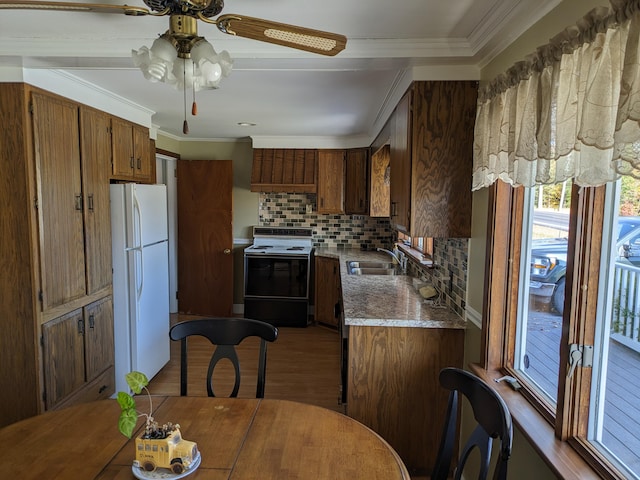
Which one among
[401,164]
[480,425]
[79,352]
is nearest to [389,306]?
[401,164]

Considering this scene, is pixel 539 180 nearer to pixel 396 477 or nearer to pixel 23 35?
pixel 396 477

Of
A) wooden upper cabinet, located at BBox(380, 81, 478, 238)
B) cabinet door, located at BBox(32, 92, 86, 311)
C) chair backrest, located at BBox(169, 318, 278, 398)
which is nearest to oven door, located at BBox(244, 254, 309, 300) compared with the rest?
cabinet door, located at BBox(32, 92, 86, 311)

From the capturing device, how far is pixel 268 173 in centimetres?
476

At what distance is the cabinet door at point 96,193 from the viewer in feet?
8.73

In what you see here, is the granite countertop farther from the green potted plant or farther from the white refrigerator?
the white refrigerator

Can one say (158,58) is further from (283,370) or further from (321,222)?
(321,222)

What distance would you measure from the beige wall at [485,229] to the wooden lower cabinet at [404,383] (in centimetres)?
16

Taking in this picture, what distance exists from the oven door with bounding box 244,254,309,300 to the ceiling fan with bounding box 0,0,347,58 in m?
3.45

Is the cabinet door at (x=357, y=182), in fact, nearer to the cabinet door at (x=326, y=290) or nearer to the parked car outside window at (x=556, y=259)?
the cabinet door at (x=326, y=290)

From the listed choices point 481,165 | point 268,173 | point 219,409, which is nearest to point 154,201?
point 268,173

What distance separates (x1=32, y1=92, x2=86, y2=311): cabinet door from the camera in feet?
7.44

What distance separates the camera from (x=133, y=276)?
299 cm

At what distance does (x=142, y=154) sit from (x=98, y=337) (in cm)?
155

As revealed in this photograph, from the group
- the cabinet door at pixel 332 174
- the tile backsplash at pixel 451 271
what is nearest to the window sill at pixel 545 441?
the tile backsplash at pixel 451 271
